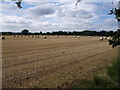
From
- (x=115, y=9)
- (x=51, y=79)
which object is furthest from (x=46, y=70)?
(x=115, y=9)

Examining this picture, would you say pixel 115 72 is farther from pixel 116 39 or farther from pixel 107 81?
pixel 116 39

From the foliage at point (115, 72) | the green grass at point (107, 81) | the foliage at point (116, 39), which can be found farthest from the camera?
the foliage at point (116, 39)

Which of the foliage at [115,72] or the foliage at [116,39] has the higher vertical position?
the foliage at [116,39]

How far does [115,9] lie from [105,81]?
300 cm

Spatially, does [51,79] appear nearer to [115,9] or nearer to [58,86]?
[58,86]

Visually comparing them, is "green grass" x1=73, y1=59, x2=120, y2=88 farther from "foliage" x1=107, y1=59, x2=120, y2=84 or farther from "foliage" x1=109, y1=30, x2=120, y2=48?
"foliage" x1=109, y1=30, x2=120, y2=48

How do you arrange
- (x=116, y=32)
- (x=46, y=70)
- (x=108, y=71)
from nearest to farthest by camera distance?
(x=108, y=71) → (x=116, y=32) → (x=46, y=70)

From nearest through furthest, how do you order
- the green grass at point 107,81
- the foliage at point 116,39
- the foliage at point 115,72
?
the green grass at point 107,81, the foliage at point 115,72, the foliage at point 116,39

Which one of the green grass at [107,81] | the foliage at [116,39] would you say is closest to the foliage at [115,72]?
the green grass at [107,81]

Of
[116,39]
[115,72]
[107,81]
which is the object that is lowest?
[107,81]

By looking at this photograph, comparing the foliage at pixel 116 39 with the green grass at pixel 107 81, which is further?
the foliage at pixel 116 39

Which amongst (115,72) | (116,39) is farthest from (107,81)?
(116,39)

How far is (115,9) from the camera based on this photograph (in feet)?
26.6

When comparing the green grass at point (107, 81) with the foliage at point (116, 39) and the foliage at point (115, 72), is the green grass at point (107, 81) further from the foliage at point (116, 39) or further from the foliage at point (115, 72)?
the foliage at point (116, 39)
